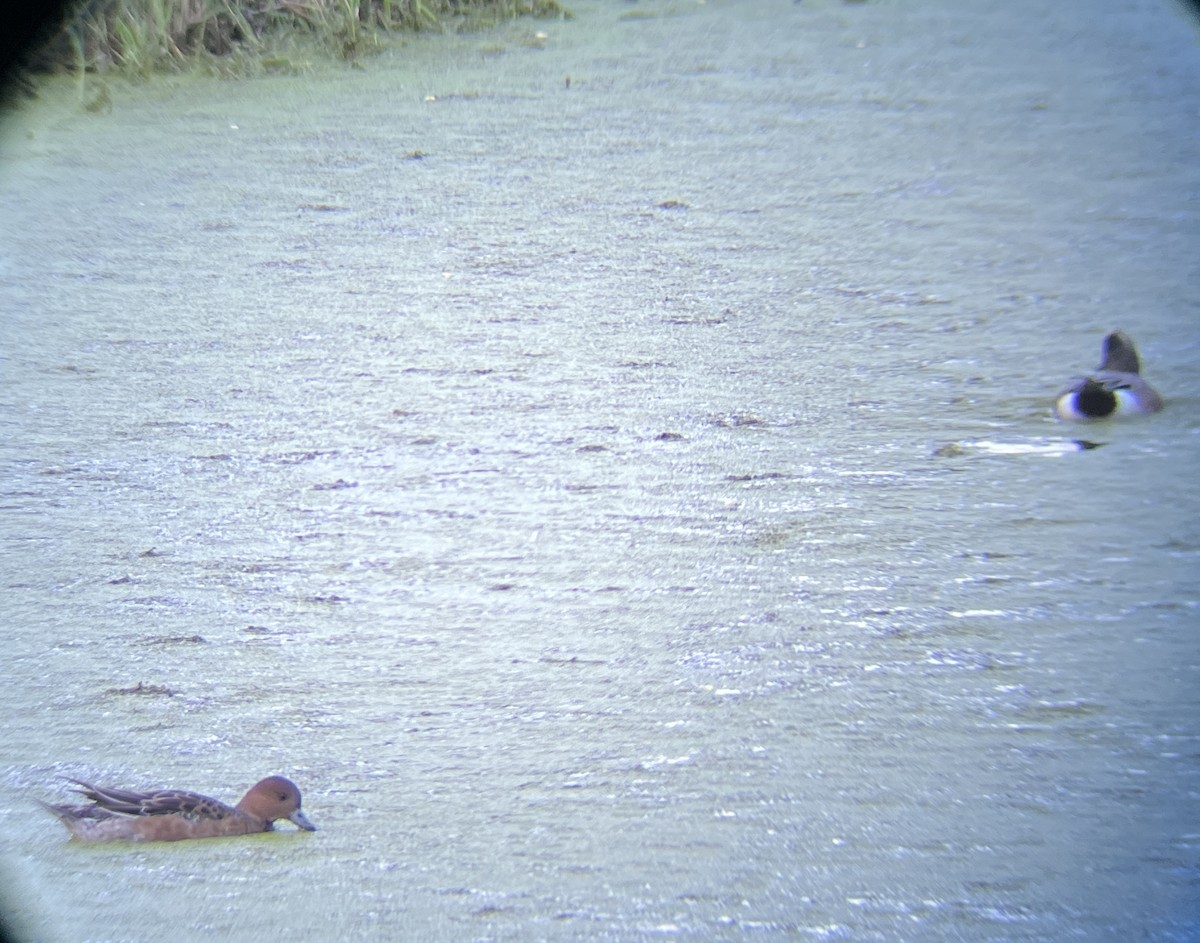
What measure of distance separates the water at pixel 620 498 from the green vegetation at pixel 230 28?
294mm

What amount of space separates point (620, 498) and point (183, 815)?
3.08 feet

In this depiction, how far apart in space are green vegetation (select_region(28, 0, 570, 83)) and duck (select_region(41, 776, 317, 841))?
10.2ft

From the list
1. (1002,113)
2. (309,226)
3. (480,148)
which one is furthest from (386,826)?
(1002,113)

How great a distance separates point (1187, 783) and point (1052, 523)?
0.58 meters

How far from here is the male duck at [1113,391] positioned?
2109 mm

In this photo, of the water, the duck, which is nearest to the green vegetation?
the water

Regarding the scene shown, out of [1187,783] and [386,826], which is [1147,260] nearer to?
[1187,783]

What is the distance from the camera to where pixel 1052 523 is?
1.92 m

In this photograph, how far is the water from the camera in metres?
1.38

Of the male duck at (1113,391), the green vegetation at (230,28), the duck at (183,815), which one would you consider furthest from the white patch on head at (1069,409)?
the green vegetation at (230,28)

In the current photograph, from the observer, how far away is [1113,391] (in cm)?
211

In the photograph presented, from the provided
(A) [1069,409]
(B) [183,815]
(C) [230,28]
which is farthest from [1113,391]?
(C) [230,28]

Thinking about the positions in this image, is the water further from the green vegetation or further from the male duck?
the green vegetation

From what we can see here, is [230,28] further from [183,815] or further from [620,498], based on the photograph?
[183,815]
